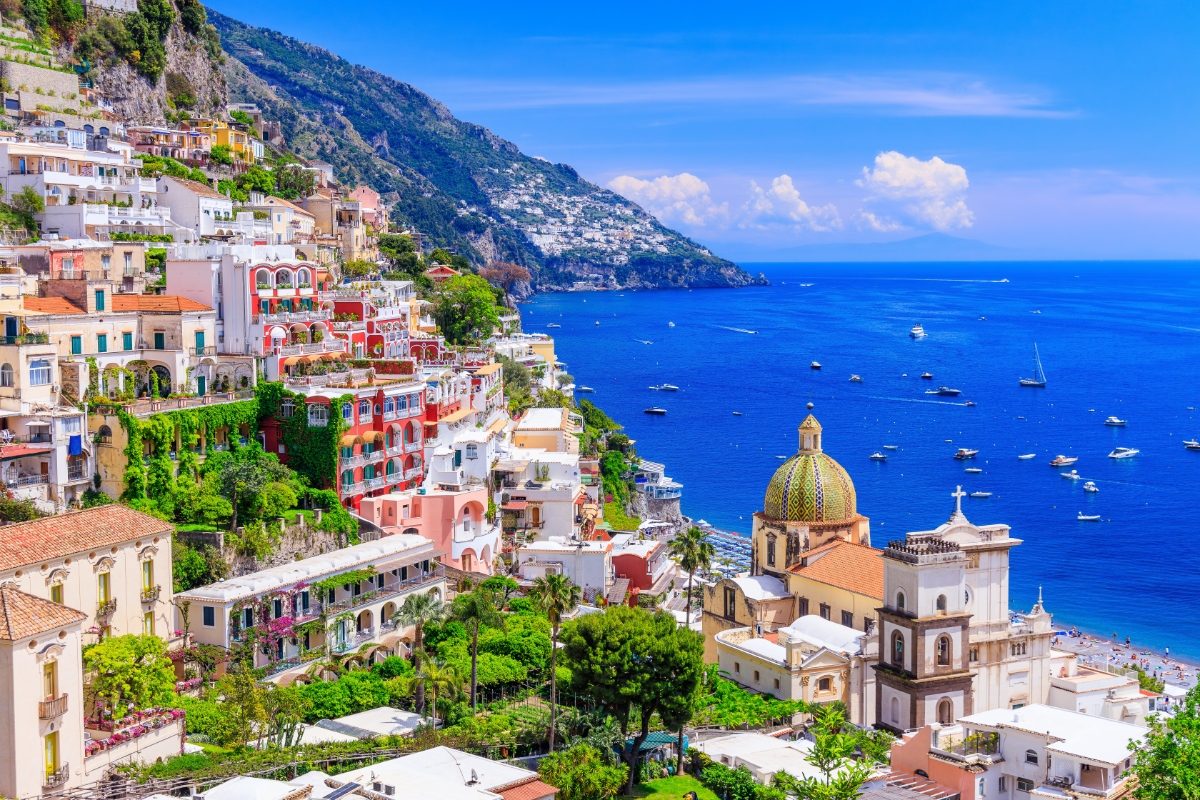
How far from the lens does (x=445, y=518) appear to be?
57375 mm

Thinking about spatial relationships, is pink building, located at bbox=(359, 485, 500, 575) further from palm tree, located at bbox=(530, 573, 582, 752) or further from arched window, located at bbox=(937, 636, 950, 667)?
arched window, located at bbox=(937, 636, 950, 667)

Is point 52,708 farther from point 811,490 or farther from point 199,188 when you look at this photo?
point 199,188

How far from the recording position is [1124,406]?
155 metres

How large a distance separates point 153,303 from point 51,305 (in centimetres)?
456

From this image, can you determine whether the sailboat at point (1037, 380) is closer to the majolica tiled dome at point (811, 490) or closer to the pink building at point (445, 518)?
the majolica tiled dome at point (811, 490)

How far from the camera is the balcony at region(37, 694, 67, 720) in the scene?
30.0m

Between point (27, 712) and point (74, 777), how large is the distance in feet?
8.62

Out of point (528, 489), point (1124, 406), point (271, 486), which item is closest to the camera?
point (271, 486)

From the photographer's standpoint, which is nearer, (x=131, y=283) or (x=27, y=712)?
(x=27, y=712)

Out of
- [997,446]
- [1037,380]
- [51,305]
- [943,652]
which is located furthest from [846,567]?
[1037,380]

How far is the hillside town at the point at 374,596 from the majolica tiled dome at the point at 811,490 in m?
0.13

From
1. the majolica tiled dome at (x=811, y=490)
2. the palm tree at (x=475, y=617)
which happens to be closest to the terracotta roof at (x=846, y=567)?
the majolica tiled dome at (x=811, y=490)

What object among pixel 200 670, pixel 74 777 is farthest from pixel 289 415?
pixel 74 777

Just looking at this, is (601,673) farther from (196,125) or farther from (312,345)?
(196,125)
